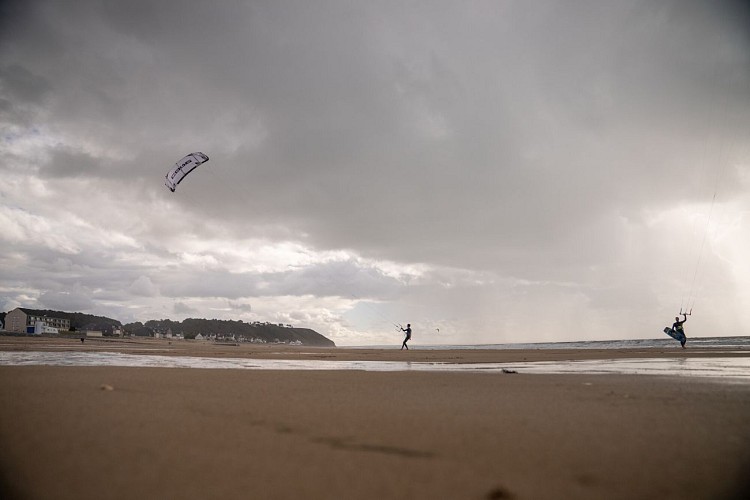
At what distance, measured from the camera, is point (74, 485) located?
2.63m

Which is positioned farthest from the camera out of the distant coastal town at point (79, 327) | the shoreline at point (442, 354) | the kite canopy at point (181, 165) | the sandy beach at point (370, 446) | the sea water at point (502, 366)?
the distant coastal town at point (79, 327)

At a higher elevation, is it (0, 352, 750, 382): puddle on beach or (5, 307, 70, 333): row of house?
(0, 352, 750, 382): puddle on beach

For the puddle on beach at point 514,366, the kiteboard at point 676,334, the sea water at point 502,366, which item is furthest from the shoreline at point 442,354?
the puddle on beach at point 514,366

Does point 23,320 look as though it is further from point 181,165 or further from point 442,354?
point 442,354

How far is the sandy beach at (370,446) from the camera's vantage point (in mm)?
2611

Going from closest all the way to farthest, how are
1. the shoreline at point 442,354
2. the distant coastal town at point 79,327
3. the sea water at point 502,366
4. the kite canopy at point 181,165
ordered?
1. the sea water at point 502,366
2. the shoreline at point 442,354
3. the kite canopy at point 181,165
4. the distant coastal town at point 79,327

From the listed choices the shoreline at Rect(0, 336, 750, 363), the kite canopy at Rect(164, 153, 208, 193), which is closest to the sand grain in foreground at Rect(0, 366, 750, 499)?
the shoreline at Rect(0, 336, 750, 363)

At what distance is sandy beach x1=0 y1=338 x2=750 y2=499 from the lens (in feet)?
8.57

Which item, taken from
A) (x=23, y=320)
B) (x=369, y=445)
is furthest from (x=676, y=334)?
(x=23, y=320)

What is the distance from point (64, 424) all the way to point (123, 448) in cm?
126

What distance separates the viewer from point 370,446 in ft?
11.4

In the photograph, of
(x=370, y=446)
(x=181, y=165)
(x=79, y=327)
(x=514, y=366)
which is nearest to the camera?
(x=370, y=446)

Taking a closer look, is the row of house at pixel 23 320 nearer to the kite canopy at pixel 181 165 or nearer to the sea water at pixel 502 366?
the kite canopy at pixel 181 165

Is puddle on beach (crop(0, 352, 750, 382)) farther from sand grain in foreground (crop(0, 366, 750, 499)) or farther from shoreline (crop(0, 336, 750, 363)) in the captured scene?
sand grain in foreground (crop(0, 366, 750, 499))
